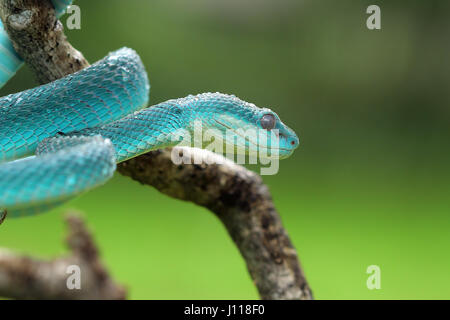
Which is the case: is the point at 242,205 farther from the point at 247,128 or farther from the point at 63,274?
the point at 63,274

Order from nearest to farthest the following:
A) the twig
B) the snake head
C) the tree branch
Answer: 1. the snake head
2. the tree branch
3. the twig

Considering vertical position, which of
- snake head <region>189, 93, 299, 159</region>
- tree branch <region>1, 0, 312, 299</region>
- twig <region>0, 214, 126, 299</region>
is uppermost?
snake head <region>189, 93, 299, 159</region>

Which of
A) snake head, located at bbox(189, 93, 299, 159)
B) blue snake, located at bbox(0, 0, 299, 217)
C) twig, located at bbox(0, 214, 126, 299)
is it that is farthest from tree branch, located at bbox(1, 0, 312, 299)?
twig, located at bbox(0, 214, 126, 299)

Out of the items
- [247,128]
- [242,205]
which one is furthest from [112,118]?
[242,205]

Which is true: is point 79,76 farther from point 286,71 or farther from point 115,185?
point 286,71

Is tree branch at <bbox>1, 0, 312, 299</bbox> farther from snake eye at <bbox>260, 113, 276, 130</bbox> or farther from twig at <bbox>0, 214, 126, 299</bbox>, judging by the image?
twig at <bbox>0, 214, 126, 299</bbox>

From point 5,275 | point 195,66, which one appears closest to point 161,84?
point 195,66
